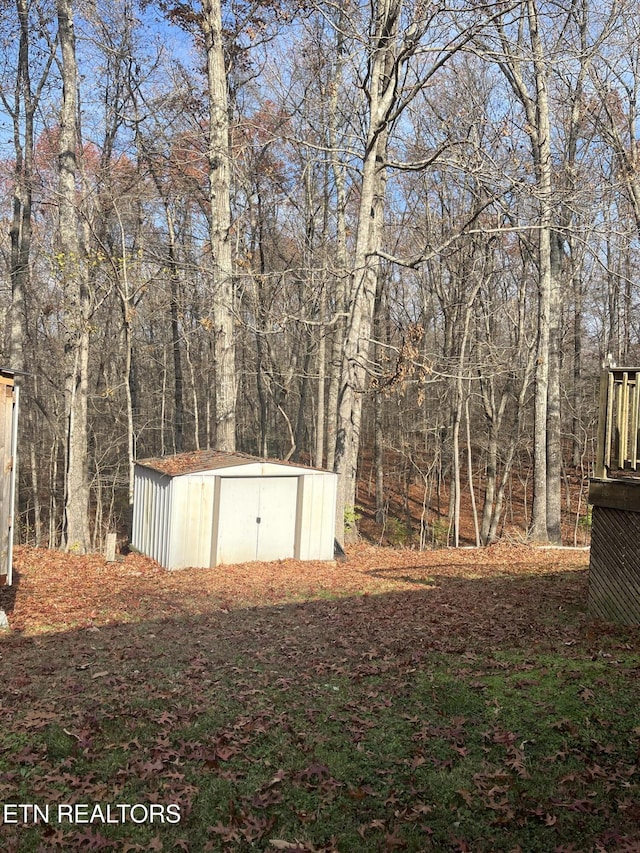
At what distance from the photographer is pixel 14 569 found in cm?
1242

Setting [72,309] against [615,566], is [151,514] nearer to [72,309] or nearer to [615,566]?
[72,309]

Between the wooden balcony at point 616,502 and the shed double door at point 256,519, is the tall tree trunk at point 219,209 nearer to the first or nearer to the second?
the shed double door at point 256,519

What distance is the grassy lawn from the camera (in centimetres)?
393

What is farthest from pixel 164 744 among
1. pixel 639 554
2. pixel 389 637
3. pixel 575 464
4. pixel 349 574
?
pixel 575 464

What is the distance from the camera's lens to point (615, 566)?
777 cm

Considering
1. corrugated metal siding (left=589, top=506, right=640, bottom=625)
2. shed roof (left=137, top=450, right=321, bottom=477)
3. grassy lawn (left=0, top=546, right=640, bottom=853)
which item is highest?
shed roof (left=137, top=450, right=321, bottom=477)

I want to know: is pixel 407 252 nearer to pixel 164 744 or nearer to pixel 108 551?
pixel 108 551

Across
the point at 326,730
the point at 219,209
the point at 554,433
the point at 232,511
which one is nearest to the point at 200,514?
the point at 232,511

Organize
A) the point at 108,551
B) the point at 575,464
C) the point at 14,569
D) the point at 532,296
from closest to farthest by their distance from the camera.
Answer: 1. the point at 14,569
2. the point at 108,551
3. the point at 532,296
4. the point at 575,464

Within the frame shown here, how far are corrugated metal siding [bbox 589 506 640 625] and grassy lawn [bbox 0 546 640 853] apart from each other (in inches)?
13.8

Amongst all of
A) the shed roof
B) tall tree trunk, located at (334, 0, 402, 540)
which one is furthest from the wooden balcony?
the shed roof

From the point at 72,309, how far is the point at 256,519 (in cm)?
652

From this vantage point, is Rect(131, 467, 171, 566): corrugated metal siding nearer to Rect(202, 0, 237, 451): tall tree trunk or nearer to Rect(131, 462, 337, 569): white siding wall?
Rect(131, 462, 337, 569): white siding wall

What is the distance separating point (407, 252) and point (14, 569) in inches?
732
